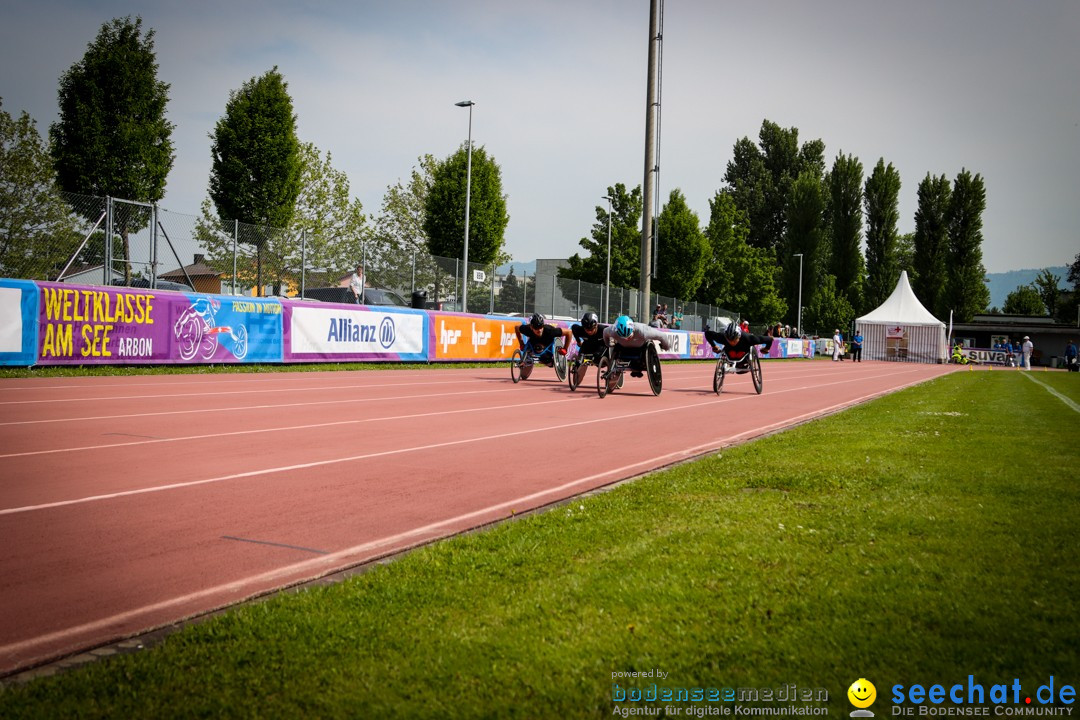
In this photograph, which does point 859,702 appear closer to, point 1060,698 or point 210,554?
point 1060,698

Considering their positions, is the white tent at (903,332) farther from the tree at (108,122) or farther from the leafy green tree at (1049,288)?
the leafy green tree at (1049,288)

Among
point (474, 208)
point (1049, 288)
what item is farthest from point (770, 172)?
point (1049, 288)

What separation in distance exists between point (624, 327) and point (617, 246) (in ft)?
159

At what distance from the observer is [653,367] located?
17406mm

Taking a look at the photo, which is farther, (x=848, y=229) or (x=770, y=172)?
(x=770, y=172)

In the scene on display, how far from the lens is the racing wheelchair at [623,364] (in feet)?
56.0

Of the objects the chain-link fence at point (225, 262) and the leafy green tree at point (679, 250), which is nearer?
the chain-link fence at point (225, 262)

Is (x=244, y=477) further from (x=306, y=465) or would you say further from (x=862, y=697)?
(x=862, y=697)

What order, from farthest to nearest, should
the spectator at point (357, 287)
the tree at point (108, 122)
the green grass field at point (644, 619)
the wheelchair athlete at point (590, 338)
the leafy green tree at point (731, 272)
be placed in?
the leafy green tree at point (731, 272) → the tree at point (108, 122) → the spectator at point (357, 287) → the wheelchair athlete at point (590, 338) → the green grass field at point (644, 619)

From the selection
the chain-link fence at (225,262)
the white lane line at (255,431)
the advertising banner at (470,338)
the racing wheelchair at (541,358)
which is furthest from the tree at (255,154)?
the white lane line at (255,431)

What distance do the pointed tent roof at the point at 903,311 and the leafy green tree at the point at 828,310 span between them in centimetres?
1733

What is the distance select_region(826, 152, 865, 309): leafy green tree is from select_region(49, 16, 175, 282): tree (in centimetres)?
6543

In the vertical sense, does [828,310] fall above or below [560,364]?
above

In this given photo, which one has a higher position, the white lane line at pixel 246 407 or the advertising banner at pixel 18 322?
the advertising banner at pixel 18 322
